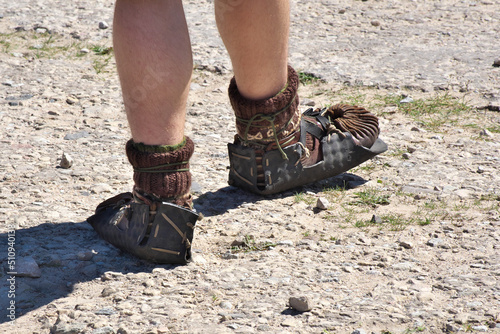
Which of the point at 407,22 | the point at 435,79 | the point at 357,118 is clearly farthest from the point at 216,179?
the point at 407,22

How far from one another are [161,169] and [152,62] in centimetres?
33

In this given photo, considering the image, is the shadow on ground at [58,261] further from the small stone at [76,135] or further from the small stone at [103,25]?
the small stone at [103,25]

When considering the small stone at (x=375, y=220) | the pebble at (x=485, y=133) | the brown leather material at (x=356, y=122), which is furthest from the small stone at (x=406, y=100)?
→ the small stone at (x=375, y=220)

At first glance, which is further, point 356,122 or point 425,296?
point 356,122

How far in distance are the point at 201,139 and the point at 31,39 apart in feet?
5.90

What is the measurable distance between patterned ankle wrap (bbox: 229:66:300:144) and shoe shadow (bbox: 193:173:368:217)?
237 mm

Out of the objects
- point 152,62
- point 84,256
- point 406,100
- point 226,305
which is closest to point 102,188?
point 84,256

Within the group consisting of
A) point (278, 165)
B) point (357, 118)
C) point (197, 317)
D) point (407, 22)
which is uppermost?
point (407, 22)

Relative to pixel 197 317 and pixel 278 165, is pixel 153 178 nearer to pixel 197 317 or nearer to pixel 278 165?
pixel 197 317

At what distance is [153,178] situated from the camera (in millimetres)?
1806

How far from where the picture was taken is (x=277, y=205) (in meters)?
2.28

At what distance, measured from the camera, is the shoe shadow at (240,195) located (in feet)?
7.45

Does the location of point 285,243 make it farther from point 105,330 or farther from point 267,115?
point 105,330

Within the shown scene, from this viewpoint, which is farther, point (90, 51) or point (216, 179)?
point (90, 51)
